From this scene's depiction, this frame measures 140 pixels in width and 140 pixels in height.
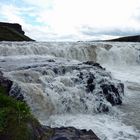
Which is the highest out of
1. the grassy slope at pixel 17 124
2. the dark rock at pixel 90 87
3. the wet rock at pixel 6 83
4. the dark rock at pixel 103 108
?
the grassy slope at pixel 17 124

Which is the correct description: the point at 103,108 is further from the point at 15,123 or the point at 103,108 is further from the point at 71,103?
the point at 15,123

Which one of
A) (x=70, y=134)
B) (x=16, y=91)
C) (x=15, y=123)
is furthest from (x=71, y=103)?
(x=15, y=123)

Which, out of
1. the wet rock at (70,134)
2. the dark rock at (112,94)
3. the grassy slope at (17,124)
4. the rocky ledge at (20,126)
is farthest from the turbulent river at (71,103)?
the grassy slope at (17,124)

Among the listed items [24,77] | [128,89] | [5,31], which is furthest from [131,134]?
[5,31]

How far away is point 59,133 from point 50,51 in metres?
26.7

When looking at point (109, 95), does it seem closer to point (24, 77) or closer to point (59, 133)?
point (24, 77)

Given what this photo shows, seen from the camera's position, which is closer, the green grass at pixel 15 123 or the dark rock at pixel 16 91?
the green grass at pixel 15 123

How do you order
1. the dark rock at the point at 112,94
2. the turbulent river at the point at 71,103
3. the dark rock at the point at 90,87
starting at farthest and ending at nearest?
1. the dark rock at the point at 90,87
2. the dark rock at the point at 112,94
3. the turbulent river at the point at 71,103

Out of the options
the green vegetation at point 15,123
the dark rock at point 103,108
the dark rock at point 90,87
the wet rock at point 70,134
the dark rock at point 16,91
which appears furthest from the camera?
the dark rock at point 90,87

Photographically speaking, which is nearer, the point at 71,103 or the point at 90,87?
the point at 71,103

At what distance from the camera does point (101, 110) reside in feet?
52.0

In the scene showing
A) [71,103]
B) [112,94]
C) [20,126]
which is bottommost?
[112,94]

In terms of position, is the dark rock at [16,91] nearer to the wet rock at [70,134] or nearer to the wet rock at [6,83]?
the wet rock at [6,83]

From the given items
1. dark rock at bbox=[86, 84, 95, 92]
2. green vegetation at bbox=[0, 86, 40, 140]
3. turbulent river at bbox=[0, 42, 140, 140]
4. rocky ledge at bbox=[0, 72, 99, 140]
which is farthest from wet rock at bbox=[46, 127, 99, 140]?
dark rock at bbox=[86, 84, 95, 92]
